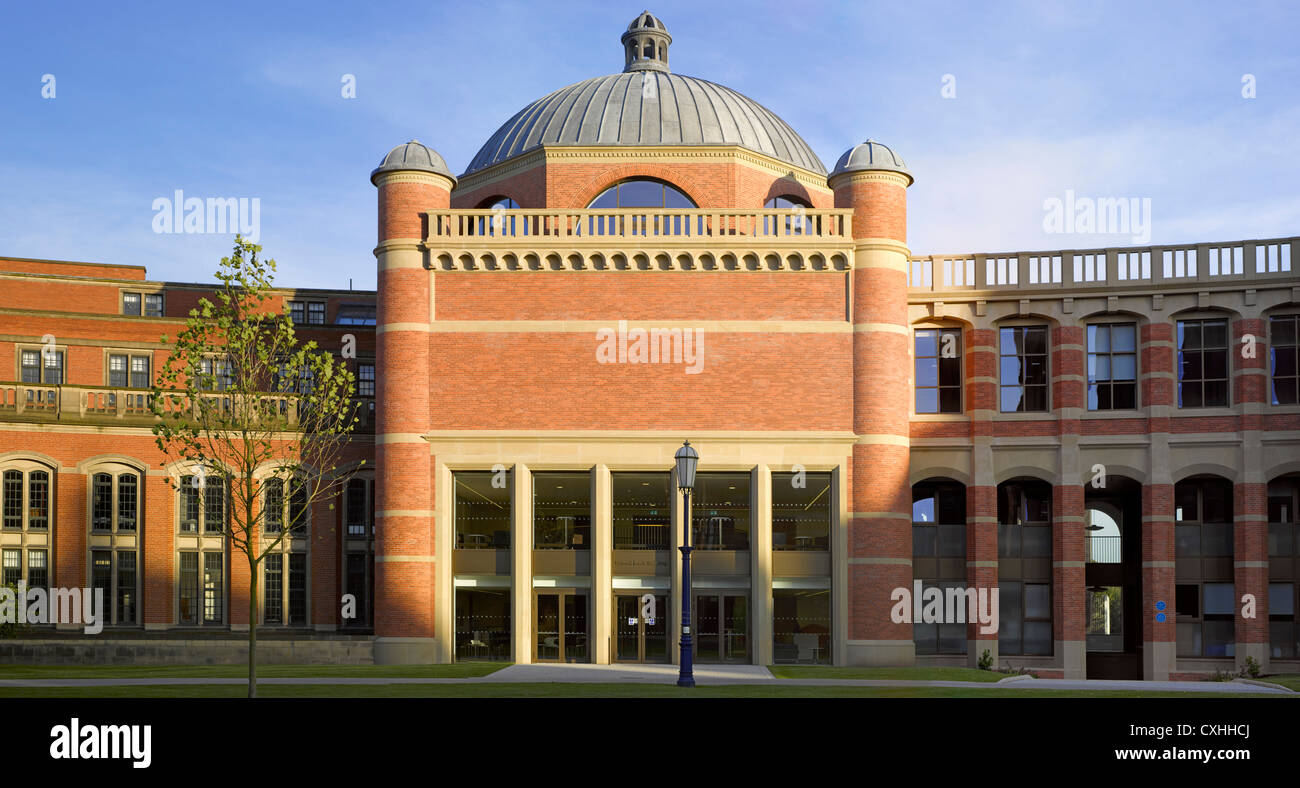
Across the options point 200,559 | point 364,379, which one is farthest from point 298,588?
point 364,379

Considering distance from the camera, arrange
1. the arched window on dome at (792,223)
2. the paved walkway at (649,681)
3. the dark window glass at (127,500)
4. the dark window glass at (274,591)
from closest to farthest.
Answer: the paved walkway at (649,681) → the arched window on dome at (792,223) → the dark window glass at (127,500) → the dark window glass at (274,591)

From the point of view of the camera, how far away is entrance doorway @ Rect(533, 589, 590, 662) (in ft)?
122

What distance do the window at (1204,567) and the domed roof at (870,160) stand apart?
46.3ft

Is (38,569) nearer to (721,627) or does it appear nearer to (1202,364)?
(721,627)

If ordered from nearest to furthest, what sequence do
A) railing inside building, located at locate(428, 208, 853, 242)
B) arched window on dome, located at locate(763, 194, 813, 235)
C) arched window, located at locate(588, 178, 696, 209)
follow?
arched window on dome, located at locate(763, 194, 813, 235) < railing inside building, located at locate(428, 208, 853, 242) < arched window, located at locate(588, 178, 696, 209)

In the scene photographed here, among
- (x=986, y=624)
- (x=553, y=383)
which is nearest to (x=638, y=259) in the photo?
(x=553, y=383)

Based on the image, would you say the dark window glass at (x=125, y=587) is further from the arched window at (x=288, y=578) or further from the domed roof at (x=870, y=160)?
the domed roof at (x=870, y=160)

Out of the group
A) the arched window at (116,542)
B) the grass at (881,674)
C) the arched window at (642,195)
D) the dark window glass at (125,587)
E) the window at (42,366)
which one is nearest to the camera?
the grass at (881,674)

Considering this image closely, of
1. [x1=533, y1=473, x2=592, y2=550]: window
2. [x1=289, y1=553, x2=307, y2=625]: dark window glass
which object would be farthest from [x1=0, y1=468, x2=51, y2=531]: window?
[x1=533, y1=473, x2=592, y2=550]: window

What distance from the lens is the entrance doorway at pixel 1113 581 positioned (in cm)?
4109

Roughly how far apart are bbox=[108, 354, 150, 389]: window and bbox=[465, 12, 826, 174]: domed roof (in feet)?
46.4

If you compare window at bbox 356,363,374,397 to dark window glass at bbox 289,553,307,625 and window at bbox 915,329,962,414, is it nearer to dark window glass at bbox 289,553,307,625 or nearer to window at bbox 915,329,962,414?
dark window glass at bbox 289,553,307,625

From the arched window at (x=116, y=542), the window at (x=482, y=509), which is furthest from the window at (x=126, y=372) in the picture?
the window at (x=482, y=509)
